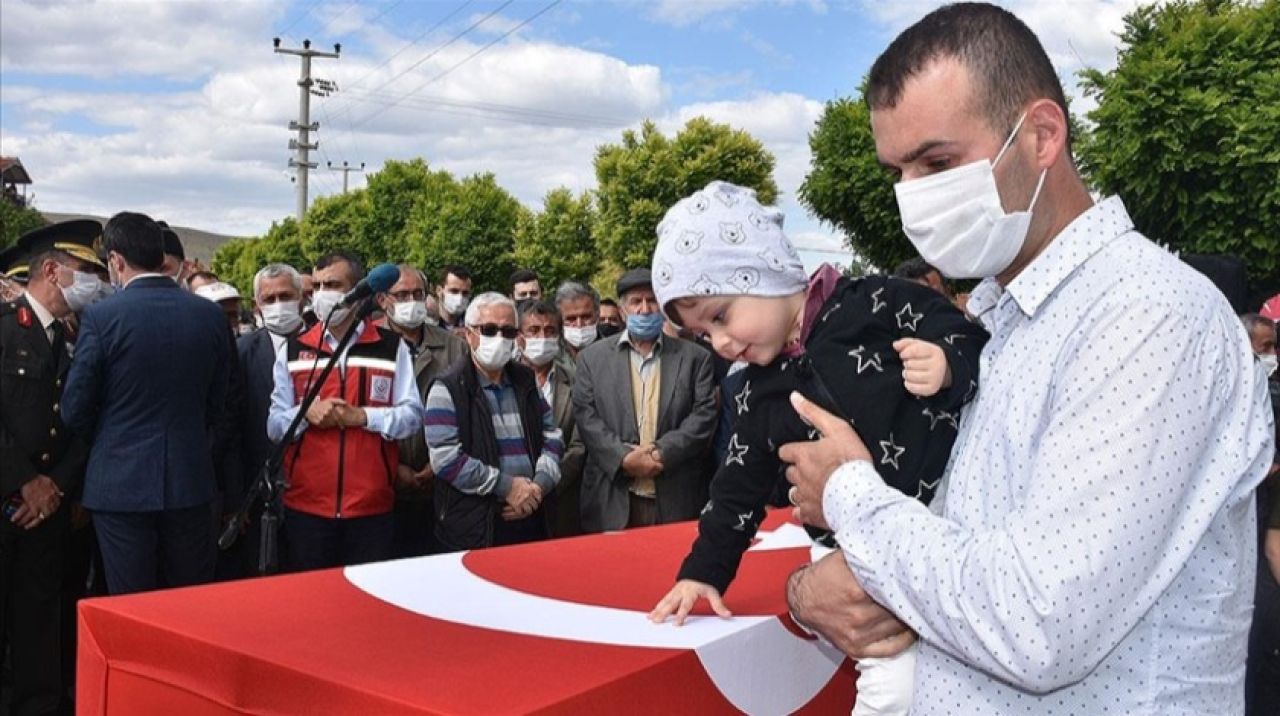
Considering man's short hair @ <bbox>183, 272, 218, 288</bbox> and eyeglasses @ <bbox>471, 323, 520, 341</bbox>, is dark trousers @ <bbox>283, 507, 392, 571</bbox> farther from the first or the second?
man's short hair @ <bbox>183, 272, 218, 288</bbox>

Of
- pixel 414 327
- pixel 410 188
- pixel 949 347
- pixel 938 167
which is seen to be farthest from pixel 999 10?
pixel 410 188

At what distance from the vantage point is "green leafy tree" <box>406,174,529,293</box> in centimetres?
4194

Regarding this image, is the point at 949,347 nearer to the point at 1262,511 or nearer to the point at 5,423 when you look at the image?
the point at 1262,511

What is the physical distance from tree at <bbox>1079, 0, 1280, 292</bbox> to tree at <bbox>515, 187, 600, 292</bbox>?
89.7ft

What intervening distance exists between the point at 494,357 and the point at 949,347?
388cm

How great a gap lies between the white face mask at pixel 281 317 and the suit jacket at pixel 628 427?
68.8 inches

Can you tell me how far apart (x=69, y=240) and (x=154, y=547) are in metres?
1.71

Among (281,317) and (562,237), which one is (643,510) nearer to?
(281,317)

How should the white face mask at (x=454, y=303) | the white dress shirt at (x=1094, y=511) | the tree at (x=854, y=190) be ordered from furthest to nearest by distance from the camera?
the tree at (x=854, y=190) < the white face mask at (x=454, y=303) < the white dress shirt at (x=1094, y=511)

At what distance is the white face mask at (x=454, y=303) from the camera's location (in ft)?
29.9

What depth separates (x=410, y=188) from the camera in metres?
52.6

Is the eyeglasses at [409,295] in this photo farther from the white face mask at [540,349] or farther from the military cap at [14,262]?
the military cap at [14,262]

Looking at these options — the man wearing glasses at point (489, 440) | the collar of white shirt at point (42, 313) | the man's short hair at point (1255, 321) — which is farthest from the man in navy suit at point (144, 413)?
the man's short hair at point (1255, 321)

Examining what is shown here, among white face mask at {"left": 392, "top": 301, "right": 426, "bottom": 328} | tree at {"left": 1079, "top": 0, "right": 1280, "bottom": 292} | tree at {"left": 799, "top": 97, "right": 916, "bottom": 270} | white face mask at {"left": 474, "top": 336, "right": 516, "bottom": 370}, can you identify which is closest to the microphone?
white face mask at {"left": 474, "top": 336, "right": 516, "bottom": 370}
